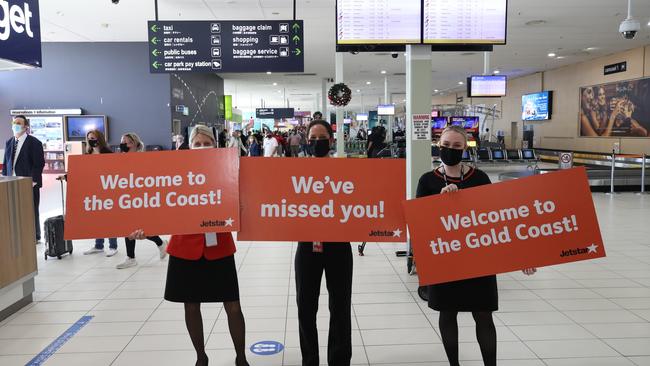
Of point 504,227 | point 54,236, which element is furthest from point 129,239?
point 504,227

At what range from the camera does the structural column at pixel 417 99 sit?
5.66 m

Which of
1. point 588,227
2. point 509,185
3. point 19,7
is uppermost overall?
point 19,7

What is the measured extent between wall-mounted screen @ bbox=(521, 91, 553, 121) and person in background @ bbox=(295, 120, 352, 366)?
2317 cm

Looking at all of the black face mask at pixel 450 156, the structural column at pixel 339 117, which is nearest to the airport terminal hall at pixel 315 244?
the black face mask at pixel 450 156

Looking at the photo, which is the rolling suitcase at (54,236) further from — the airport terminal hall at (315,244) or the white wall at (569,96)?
the white wall at (569,96)

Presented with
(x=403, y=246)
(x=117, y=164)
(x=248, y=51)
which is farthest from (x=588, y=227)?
(x=248, y=51)

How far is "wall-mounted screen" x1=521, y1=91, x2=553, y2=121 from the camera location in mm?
23672

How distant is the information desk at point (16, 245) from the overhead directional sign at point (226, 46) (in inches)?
177

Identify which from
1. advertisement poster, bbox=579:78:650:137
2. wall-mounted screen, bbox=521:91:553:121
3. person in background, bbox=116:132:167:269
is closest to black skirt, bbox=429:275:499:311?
person in background, bbox=116:132:167:269

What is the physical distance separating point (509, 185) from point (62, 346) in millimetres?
3453

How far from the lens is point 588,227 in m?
2.76

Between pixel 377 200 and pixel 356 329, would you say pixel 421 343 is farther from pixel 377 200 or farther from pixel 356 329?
pixel 377 200

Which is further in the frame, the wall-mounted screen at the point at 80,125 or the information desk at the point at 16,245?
the wall-mounted screen at the point at 80,125

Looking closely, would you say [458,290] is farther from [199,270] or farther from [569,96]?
[569,96]
